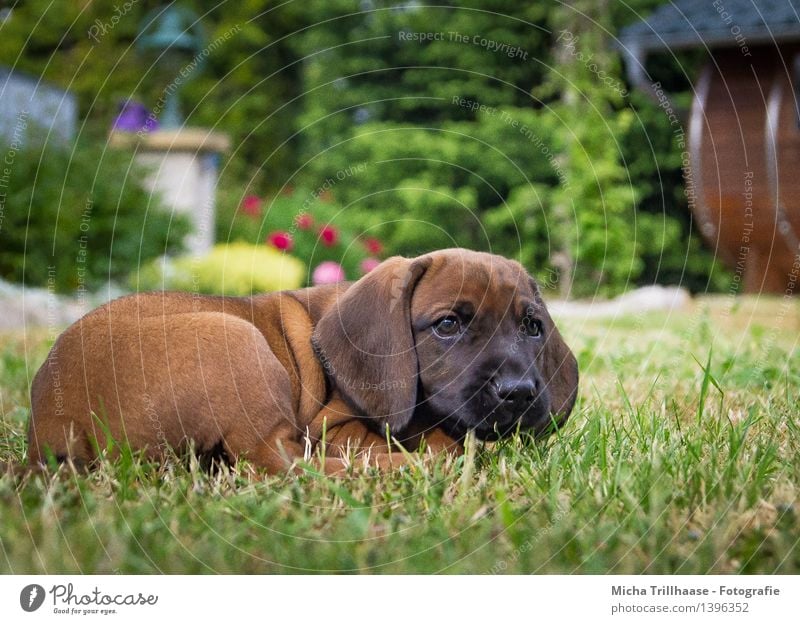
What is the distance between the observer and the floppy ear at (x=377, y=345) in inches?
169

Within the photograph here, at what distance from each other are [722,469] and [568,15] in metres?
15.1

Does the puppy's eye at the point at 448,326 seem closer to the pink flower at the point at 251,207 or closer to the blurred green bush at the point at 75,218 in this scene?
the blurred green bush at the point at 75,218

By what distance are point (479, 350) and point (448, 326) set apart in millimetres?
206

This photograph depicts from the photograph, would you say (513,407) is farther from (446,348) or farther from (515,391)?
(446,348)

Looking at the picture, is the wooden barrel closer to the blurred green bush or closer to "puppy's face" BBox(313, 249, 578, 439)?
the blurred green bush

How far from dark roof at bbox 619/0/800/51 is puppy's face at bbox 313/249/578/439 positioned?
1066cm

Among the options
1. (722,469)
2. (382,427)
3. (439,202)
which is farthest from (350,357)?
Answer: (439,202)

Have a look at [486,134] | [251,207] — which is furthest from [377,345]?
[251,207]

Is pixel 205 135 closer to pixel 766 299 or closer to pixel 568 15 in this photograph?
pixel 568 15

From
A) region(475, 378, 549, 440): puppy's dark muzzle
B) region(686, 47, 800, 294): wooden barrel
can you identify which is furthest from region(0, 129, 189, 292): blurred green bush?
region(686, 47, 800, 294): wooden barrel

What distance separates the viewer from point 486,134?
15.5 m

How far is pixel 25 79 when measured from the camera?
15117 millimetres

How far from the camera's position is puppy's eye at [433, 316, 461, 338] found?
4.32 m
